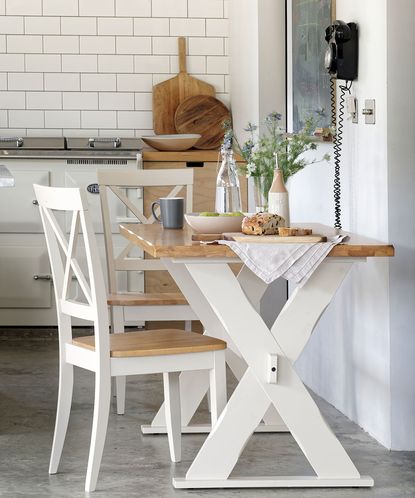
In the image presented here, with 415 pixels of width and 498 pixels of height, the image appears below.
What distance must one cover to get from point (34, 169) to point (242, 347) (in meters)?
3.10

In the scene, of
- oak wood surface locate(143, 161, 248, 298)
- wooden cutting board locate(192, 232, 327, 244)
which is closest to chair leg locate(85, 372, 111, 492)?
wooden cutting board locate(192, 232, 327, 244)

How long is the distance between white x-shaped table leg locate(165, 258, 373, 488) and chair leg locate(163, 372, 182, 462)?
286mm

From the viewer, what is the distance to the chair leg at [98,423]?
124 inches

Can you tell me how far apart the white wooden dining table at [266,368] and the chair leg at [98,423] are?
0.84ft

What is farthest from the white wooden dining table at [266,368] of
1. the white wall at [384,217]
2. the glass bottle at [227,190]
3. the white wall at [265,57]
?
the white wall at [265,57]

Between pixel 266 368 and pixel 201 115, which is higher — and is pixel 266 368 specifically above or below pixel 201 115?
below

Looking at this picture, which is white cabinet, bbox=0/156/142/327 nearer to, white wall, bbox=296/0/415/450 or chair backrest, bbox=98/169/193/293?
chair backrest, bbox=98/169/193/293

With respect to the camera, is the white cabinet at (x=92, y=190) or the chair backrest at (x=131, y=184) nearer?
the chair backrest at (x=131, y=184)

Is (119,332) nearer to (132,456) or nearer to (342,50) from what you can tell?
(132,456)

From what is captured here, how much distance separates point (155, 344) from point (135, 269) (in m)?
1.36

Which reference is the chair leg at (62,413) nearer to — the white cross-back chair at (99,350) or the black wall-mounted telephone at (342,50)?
the white cross-back chair at (99,350)

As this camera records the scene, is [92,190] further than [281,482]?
Yes

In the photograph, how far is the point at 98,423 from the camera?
3162 millimetres

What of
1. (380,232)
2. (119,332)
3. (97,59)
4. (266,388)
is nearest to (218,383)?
(266,388)
